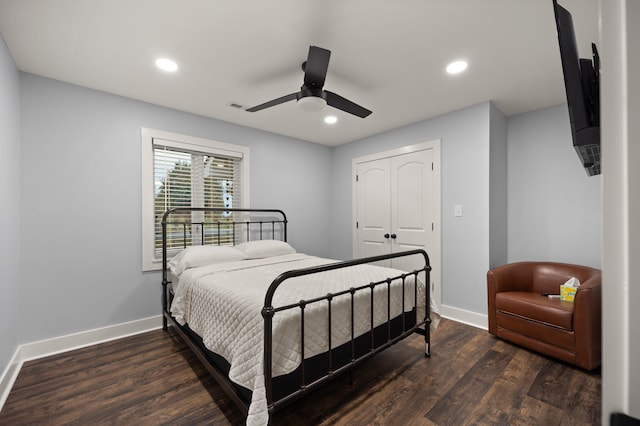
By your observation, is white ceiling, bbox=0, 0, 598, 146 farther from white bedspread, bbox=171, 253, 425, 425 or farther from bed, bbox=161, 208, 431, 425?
white bedspread, bbox=171, 253, 425, 425

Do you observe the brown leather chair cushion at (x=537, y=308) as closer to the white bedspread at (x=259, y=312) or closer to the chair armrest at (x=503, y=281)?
the chair armrest at (x=503, y=281)

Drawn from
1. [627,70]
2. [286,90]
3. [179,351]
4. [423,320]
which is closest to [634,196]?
[627,70]

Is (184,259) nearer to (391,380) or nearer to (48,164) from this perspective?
(48,164)

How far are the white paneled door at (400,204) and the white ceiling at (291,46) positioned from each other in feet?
2.92

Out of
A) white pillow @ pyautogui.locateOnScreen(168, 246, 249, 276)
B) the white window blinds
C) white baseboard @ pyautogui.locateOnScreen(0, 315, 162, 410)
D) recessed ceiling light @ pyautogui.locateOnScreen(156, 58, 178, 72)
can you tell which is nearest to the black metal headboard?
the white window blinds

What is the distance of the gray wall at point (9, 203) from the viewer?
192cm

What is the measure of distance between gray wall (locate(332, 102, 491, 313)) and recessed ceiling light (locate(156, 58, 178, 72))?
2.77m

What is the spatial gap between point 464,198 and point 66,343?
411 centimetres

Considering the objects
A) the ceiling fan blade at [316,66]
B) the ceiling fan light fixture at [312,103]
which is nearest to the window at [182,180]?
the ceiling fan light fixture at [312,103]

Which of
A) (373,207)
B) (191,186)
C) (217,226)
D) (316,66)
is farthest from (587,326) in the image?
(191,186)

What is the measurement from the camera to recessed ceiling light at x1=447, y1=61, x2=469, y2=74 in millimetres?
2287

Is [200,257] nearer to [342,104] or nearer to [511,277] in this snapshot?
[342,104]

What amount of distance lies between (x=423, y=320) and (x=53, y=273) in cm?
322

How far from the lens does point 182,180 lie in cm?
330
